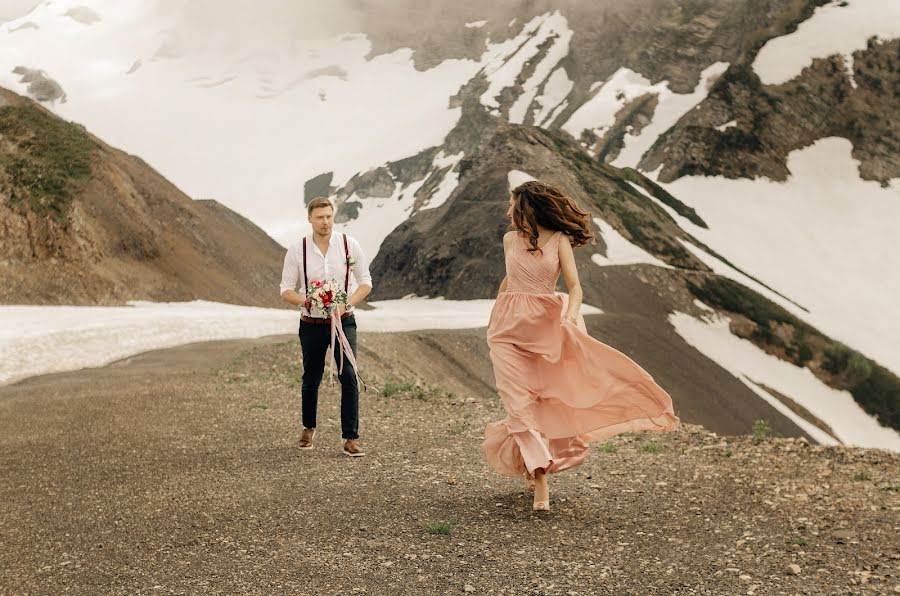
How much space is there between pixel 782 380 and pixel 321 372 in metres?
49.1

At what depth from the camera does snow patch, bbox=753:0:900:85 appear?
11150cm

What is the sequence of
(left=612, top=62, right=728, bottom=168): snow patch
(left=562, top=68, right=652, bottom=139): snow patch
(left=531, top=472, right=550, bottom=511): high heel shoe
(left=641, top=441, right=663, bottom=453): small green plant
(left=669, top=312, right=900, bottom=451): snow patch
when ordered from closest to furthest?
(left=531, top=472, right=550, bottom=511): high heel shoe < (left=641, top=441, right=663, bottom=453): small green plant < (left=669, top=312, right=900, bottom=451): snow patch < (left=612, top=62, right=728, bottom=168): snow patch < (left=562, top=68, right=652, bottom=139): snow patch

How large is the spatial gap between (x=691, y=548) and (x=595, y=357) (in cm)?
198

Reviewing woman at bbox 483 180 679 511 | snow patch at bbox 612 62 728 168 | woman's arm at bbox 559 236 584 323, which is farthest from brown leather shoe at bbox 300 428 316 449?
snow patch at bbox 612 62 728 168

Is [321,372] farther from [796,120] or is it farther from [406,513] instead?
[796,120]

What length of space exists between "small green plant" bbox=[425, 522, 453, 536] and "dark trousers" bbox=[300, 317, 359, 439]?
3.11 metres

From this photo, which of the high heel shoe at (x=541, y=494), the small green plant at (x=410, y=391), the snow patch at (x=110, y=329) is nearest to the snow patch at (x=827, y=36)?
the snow patch at (x=110, y=329)

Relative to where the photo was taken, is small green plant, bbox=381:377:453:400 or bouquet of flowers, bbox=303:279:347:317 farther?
small green plant, bbox=381:377:453:400

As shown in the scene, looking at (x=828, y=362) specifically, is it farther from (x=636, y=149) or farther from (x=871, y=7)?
(x=636, y=149)

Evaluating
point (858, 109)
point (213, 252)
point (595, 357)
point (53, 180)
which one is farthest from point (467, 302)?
point (858, 109)

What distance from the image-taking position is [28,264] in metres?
42.8

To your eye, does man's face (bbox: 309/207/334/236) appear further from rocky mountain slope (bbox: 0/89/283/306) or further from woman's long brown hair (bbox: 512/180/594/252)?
rocky mountain slope (bbox: 0/89/283/306)

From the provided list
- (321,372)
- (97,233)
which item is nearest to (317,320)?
(321,372)

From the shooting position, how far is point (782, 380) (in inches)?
2170
